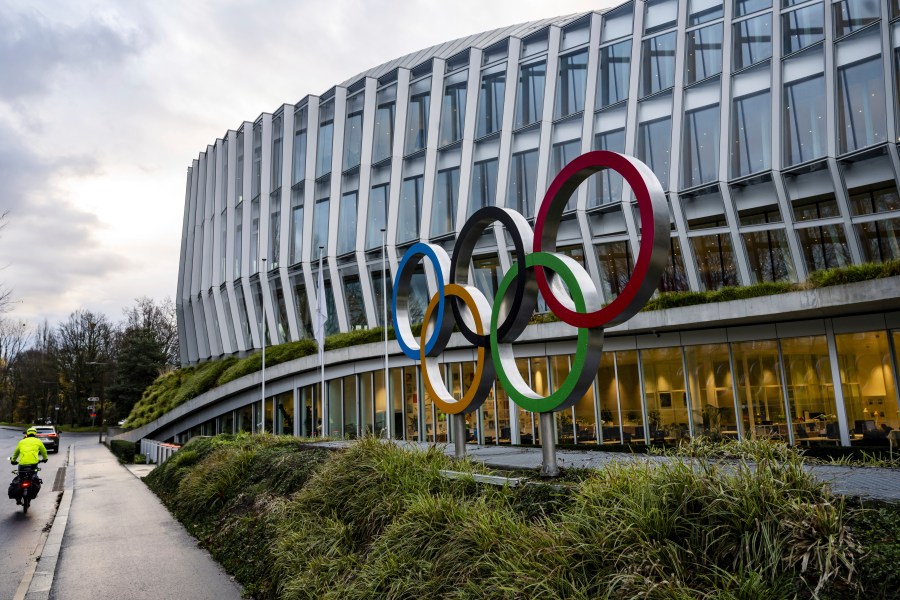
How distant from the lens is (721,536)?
476cm

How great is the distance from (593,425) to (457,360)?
270 inches

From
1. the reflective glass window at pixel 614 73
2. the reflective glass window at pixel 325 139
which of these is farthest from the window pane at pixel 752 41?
the reflective glass window at pixel 325 139

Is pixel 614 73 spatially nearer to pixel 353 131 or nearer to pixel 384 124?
pixel 384 124

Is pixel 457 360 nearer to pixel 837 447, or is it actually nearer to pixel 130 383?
pixel 837 447

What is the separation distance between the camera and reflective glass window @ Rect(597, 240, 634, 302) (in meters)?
25.7

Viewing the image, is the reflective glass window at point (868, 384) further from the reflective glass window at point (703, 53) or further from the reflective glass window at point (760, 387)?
the reflective glass window at point (703, 53)

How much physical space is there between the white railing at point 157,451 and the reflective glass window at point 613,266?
18.3 m

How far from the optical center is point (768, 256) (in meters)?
23.0

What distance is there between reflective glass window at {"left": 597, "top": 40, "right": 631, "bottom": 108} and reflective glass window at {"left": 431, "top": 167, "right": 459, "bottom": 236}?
7720 mm

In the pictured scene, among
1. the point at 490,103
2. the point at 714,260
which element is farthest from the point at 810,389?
the point at 490,103

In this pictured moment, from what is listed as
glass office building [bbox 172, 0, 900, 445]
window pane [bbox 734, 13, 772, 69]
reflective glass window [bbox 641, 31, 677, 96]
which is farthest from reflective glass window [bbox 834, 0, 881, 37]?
reflective glass window [bbox 641, 31, 677, 96]

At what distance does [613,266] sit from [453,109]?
1195cm

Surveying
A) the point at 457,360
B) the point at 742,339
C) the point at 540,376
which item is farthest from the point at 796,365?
the point at 457,360

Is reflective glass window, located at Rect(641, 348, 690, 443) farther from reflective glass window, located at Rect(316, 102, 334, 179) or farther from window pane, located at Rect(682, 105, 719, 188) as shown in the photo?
reflective glass window, located at Rect(316, 102, 334, 179)
